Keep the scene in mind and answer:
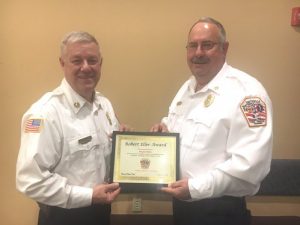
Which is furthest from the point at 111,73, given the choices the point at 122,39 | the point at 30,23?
the point at 30,23

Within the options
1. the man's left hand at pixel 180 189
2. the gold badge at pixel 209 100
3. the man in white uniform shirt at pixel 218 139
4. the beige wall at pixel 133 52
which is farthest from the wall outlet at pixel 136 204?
the gold badge at pixel 209 100

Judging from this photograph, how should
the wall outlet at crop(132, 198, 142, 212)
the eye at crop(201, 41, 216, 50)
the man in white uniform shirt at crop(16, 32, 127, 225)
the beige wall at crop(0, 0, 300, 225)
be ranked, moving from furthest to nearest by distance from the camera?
the wall outlet at crop(132, 198, 142, 212) → the beige wall at crop(0, 0, 300, 225) → the eye at crop(201, 41, 216, 50) → the man in white uniform shirt at crop(16, 32, 127, 225)

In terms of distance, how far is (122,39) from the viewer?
2674mm

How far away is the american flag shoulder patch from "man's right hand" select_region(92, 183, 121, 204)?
0.42m

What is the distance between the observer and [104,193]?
1699 mm

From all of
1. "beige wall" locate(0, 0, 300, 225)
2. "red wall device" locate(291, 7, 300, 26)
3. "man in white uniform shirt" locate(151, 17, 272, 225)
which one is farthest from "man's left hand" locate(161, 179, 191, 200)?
"red wall device" locate(291, 7, 300, 26)

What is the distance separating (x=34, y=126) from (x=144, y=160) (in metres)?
0.62

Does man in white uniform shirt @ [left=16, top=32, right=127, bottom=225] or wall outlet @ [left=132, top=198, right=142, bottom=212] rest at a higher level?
man in white uniform shirt @ [left=16, top=32, right=127, bottom=225]

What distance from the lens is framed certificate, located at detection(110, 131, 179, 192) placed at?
182 cm

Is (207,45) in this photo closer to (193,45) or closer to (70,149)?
(193,45)

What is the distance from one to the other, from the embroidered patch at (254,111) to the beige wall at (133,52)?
3.60ft

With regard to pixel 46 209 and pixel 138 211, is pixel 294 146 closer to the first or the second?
pixel 138 211

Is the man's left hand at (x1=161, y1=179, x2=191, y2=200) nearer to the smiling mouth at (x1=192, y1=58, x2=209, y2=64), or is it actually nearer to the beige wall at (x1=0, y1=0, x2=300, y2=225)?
the smiling mouth at (x1=192, y1=58, x2=209, y2=64)

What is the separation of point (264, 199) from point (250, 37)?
1.40 meters
